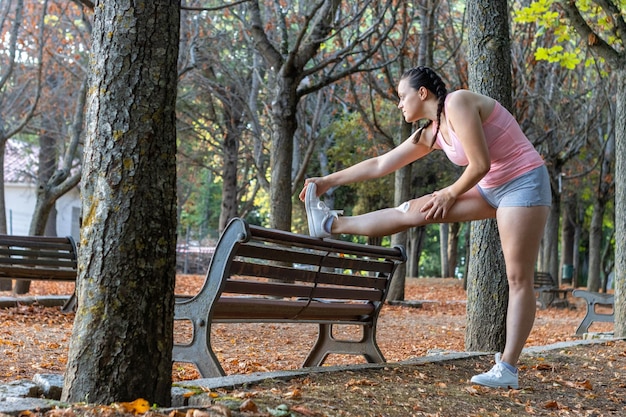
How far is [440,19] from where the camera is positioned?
20094 millimetres

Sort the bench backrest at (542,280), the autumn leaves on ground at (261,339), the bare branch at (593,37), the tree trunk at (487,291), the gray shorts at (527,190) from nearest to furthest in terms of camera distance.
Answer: the gray shorts at (527,190) → the autumn leaves on ground at (261,339) → the tree trunk at (487,291) → the bare branch at (593,37) → the bench backrest at (542,280)

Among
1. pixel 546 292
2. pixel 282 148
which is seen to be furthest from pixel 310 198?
pixel 546 292

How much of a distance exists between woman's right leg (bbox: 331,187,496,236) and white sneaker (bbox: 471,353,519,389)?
91 cm

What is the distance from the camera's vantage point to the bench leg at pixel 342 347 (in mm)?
6027

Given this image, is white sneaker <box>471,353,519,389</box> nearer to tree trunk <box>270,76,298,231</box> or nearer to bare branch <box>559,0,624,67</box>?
bare branch <box>559,0,624,67</box>

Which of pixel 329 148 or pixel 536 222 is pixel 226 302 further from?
pixel 329 148

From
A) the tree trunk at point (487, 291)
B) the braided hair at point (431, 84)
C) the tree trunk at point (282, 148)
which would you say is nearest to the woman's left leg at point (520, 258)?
the braided hair at point (431, 84)

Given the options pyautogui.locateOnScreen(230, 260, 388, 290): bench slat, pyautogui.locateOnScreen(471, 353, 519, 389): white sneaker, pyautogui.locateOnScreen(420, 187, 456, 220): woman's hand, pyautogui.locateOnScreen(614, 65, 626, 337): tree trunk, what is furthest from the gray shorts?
pyautogui.locateOnScreen(614, 65, 626, 337): tree trunk

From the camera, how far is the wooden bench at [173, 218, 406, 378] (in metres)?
4.67

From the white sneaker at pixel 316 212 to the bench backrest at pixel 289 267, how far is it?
4.9 inches

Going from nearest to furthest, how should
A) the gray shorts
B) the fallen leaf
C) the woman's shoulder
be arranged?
the fallen leaf, the woman's shoulder, the gray shorts

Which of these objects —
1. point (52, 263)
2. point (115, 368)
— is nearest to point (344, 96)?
point (52, 263)

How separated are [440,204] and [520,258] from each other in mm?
556

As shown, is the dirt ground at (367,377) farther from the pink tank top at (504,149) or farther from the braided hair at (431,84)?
the braided hair at (431,84)
